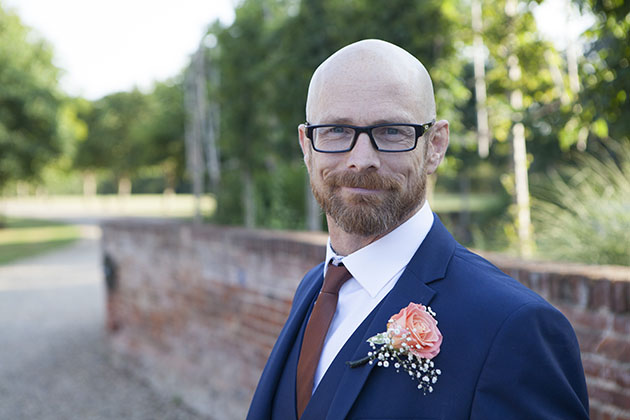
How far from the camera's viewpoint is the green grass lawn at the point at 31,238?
2078cm

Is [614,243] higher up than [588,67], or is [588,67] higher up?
[588,67]

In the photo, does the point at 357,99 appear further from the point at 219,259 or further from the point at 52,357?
the point at 52,357

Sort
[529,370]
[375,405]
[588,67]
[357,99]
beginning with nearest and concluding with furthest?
1. [529,370]
2. [375,405]
3. [357,99]
4. [588,67]

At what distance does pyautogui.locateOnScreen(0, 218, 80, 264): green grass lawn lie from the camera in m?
20.8

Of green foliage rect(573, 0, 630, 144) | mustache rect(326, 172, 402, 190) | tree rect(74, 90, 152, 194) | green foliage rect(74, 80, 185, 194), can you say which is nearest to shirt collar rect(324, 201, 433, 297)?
mustache rect(326, 172, 402, 190)

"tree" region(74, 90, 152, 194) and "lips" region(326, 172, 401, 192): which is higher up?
"tree" region(74, 90, 152, 194)

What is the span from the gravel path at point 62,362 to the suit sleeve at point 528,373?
17.0 ft

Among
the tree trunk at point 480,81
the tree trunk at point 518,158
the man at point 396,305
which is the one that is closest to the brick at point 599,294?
the man at point 396,305

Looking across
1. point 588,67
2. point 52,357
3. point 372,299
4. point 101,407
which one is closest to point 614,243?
point 588,67

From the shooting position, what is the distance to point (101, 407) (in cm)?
647

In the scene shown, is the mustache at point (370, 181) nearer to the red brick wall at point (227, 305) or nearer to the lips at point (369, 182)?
the lips at point (369, 182)

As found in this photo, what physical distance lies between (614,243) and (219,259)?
11.0 ft

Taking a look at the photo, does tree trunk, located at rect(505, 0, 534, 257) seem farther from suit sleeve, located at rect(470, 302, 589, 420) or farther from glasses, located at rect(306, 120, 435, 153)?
suit sleeve, located at rect(470, 302, 589, 420)

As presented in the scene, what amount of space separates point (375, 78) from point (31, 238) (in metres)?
27.4
